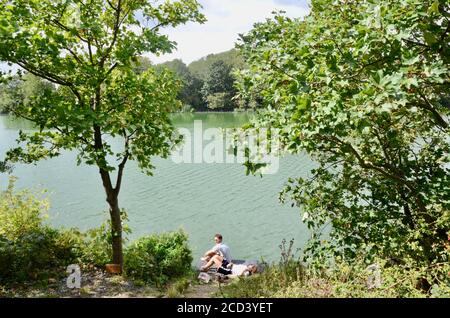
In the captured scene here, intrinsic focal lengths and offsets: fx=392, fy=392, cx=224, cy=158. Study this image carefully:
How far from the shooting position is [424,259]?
577cm

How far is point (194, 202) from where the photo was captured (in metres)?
21.0

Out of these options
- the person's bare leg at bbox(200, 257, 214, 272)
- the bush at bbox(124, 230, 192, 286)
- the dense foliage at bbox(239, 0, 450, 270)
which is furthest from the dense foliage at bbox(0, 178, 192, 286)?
the dense foliage at bbox(239, 0, 450, 270)

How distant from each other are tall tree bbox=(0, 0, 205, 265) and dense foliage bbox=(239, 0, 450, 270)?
2369mm

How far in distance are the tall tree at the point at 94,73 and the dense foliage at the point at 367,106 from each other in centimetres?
237

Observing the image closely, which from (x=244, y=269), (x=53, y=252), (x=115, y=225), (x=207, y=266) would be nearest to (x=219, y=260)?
(x=207, y=266)

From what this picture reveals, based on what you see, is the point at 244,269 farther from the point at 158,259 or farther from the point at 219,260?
the point at 158,259

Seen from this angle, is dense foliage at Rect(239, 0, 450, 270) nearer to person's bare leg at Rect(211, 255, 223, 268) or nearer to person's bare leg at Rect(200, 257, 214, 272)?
person's bare leg at Rect(211, 255, 223, 268)

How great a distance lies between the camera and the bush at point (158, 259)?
9891 millimetres

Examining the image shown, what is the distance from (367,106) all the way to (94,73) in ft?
17.1

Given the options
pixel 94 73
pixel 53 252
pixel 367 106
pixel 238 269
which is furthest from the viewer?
pixel 238 269

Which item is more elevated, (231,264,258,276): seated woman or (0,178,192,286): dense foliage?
(0,178,192,286): dense foliage

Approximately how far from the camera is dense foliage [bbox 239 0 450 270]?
4066 mm

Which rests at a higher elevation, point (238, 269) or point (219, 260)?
point (219, 260)

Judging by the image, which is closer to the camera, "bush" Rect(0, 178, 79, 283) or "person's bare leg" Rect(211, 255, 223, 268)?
"bush" Rect(0, 178, 79, 283)
